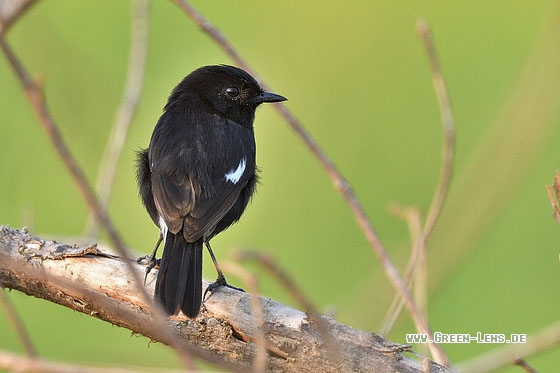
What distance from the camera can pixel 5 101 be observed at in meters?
5.45

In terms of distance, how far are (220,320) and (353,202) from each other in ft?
2.97

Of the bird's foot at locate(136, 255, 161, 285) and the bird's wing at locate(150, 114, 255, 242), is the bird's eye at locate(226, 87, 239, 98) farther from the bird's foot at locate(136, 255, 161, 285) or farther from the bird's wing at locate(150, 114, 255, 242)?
the bird's foot at locate(136, 255, 161, 285)

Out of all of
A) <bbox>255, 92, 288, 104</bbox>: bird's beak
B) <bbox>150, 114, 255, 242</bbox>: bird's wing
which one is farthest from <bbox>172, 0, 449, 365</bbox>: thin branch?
<bbox>255, 92, 288, 104</bbox>: bird's beak

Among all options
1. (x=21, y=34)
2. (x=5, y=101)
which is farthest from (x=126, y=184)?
(x=21, y=34)

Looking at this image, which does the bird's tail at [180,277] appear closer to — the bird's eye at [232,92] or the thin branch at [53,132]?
the bird's eye at [232,92]

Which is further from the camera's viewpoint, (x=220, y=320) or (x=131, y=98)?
(x=131, y=98)

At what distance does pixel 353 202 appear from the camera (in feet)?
8.52

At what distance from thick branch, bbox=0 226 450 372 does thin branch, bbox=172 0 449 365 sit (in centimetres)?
32

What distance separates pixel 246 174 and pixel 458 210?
109 centimetres

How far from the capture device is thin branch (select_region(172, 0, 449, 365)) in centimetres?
244

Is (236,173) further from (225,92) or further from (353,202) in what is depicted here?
(353,202)

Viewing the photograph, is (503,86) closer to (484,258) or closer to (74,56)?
(484,258)

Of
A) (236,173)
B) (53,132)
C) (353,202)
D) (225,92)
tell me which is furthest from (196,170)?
(53,132)

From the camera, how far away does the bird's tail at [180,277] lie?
3.14m
